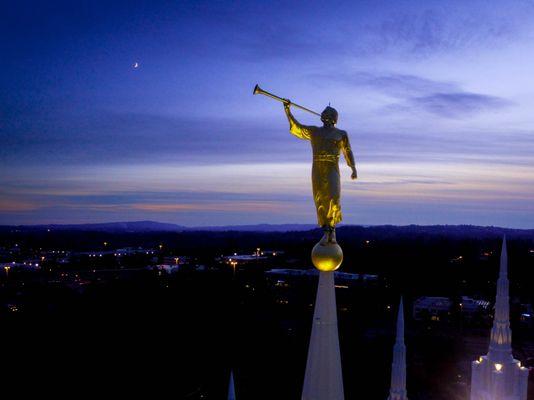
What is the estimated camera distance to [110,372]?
2755 centimetres

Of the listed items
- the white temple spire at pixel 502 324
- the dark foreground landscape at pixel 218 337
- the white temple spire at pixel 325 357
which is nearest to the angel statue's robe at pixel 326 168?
the white temple spire at pixel 325 357

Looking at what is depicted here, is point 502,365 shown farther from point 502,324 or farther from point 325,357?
point 325,357

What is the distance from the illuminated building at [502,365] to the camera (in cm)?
1531

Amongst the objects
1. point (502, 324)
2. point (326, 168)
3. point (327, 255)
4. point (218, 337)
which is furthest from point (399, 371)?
point (218, 337)

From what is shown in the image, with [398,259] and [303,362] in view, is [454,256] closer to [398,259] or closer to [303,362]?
[398,259]

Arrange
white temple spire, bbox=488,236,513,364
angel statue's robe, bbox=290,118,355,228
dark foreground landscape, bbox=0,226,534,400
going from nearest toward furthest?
angel statue's robe, bbox=290,118,355,228 < white temple spire, bbox=488,236,513,364 < dark foreground landscape, bbox=0,226,534,400

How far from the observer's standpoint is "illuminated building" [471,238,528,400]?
50.2ft

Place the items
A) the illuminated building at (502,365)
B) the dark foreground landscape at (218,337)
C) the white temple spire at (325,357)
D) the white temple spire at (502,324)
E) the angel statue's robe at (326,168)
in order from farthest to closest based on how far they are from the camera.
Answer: the dark foreground landscape at (218,337), the white temple spire at (502,324), the illuminated building at (502,365), the angel statue's robe at (326,168), the white temple spire at (325,357)

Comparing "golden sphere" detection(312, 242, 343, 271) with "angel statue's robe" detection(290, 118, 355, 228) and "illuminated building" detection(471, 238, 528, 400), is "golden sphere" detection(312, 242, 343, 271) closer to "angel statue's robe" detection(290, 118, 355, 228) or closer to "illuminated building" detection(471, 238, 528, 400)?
"angel statue's robe" detection(290, 118, 355, 228)

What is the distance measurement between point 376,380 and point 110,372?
1403cm

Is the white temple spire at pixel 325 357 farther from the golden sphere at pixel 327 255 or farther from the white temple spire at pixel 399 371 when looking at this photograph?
the white temple spire at pixel 399 371

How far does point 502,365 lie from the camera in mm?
15359

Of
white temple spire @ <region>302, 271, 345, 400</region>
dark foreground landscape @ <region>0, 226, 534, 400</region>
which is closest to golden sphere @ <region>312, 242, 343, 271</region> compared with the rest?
white temple spire @ <region>302, 271, 345, 400</region>

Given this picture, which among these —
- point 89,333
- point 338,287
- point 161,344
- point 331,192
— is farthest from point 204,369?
point 338,287
